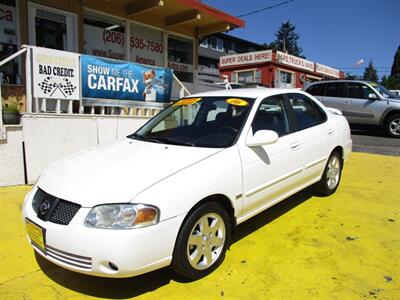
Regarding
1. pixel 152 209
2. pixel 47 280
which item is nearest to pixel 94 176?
pixel 152 209

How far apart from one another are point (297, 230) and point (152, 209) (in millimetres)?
2134

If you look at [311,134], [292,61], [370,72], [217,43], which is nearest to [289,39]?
[370,72]

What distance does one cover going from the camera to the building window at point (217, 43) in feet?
149

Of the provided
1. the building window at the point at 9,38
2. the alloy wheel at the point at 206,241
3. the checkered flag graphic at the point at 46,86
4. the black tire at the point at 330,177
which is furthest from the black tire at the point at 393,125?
the building window at the point at 9,38

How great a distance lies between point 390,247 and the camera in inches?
149

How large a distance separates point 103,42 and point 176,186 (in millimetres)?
7339

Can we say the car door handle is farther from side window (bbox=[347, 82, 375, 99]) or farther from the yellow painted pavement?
side window (bbox=[347, 82, 375, 99])

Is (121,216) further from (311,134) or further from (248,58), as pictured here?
(248,58)

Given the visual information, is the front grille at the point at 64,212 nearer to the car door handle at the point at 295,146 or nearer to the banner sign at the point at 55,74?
the car door handle at the point at 295,146

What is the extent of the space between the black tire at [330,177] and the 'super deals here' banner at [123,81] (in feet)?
13.7

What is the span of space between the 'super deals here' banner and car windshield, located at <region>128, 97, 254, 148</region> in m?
2.74

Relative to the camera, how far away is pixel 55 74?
6242mm

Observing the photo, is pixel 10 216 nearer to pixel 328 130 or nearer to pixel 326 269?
pixel 326 269

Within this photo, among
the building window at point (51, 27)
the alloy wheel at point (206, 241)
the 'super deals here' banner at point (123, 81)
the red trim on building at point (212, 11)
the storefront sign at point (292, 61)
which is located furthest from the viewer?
the storefront sign at point (292, 61)
